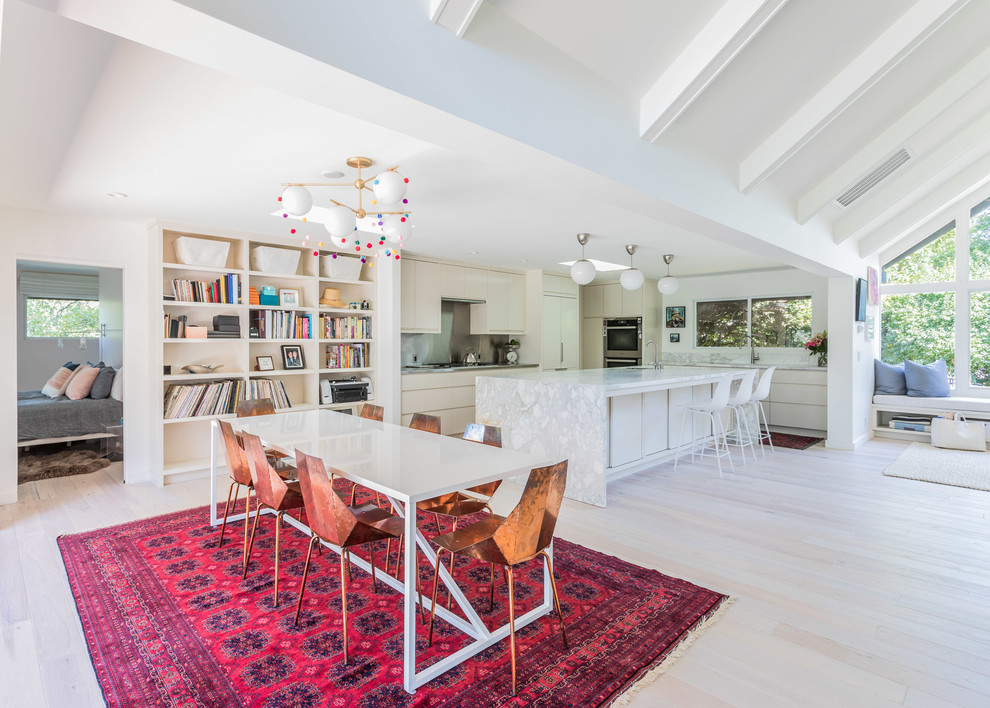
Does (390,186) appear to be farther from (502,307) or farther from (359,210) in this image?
(502,307)

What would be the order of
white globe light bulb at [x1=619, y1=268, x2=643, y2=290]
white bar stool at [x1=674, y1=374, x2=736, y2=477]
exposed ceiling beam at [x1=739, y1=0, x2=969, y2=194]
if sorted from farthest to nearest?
white globe light bulb at [x1=619, y1=268, x2=643, y2=290]
white bar stool at [x1=674, y1=374, x2=736, y2=477]
exposed ceiling beam at [x1=739, y1=0, x2=969, y2=194]

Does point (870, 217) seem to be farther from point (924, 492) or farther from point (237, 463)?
point (237, 463)

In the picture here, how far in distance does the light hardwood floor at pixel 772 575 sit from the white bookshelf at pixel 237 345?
19.7 inches

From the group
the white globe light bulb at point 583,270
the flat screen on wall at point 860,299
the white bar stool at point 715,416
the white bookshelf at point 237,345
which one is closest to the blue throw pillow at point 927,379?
the flat screen on wall at point 860,299

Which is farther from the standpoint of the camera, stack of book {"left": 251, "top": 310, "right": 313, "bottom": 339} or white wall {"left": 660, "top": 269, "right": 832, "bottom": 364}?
white wall {"left": 660, "top": 269, "right": 832, "bottom": 364}

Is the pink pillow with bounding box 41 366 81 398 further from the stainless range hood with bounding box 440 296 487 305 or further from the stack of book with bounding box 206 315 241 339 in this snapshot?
the stainless range hood with bounding box 440 296 487 305

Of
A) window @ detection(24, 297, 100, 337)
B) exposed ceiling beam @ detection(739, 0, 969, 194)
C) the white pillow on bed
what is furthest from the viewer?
window @ detection(24, 297, 100, 337)

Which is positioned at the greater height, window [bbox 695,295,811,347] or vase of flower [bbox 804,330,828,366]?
window [bbox 695,295,811,347]

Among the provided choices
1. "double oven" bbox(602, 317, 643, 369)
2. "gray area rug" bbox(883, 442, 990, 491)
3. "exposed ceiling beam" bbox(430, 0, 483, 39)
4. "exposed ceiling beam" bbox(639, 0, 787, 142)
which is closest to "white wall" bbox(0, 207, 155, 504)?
"exposed ceiling beam" bbox(430, 0, 483, 39)

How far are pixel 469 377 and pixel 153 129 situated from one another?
15.4ft

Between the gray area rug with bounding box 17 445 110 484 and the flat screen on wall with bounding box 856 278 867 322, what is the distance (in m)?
8.15

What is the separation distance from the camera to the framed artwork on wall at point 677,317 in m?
8.37

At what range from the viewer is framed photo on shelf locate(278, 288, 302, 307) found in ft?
17.0

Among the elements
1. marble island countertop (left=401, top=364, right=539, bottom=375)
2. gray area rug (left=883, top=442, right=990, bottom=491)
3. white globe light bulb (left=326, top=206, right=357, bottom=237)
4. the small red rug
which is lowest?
the small red rug
